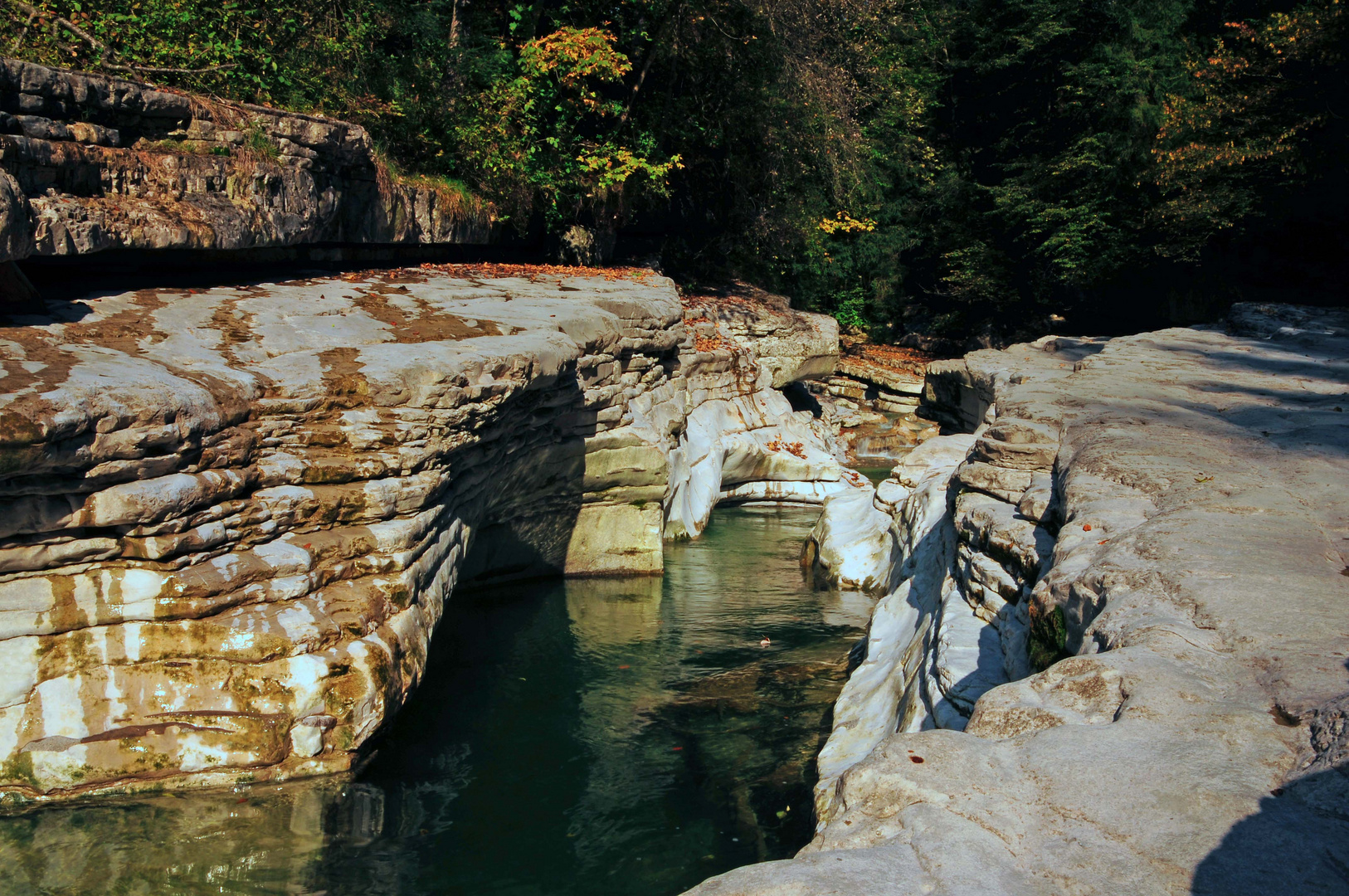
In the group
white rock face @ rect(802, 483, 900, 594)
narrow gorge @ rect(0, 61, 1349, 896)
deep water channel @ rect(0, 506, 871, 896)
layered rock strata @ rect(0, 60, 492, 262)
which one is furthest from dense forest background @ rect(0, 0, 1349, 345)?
deep water channel @ rect(0, 506, 871, 896)

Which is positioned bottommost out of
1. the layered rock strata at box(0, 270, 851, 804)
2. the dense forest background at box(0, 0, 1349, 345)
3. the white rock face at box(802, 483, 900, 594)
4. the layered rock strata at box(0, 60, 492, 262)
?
the white rock face at box(802, 483, 900, 594)

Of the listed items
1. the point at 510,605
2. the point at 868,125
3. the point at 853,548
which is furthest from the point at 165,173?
the point at 868,125

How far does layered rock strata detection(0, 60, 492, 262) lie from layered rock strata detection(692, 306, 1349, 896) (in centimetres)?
637

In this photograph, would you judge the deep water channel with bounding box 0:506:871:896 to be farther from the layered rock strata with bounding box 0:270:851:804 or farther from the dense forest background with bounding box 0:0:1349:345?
the dense forest background with bounding box 0:0:1349:345

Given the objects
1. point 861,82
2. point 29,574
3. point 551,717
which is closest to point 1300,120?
point 861,82

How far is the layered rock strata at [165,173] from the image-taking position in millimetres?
6809

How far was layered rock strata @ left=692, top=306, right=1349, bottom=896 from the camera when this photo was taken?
2.60m

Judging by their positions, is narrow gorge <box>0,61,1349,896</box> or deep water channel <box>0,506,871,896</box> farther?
deep water channel <box>0,506,871,896</box>

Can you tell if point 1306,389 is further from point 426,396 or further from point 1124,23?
point 1124,23

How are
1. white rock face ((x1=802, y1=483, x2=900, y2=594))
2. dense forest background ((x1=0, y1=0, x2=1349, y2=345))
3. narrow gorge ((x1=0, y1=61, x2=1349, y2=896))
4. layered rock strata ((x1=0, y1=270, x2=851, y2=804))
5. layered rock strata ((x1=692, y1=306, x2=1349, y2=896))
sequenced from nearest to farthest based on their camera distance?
layered rock strata ((x1=692, y1=306, x2=1349, y2=896)), narrow gorge ((x1=0, y1=61, x2=1349, y2=896)), layered rock strata ((x1=0, y1=270, x2=851, y2=804)), white rock face ((x1=802, y1=483, x2=900, y2=594)), dense forest background ((x1=0, y1=0, x2=1349, y2=345))

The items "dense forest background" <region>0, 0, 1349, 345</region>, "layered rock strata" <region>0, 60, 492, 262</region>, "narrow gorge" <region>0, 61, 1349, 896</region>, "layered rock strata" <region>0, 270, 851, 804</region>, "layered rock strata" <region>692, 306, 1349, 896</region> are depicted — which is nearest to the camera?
"layered rock strata" <region>692, 306, 1349, 896</region>

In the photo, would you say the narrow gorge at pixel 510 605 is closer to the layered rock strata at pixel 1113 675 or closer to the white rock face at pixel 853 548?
the layered rock strata at pixel 1113 675

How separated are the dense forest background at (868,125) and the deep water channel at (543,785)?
702cm

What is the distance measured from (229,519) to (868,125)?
23.0m
